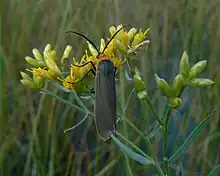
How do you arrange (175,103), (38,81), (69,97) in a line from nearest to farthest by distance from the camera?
(175,103) → (38,81) → (69,97)

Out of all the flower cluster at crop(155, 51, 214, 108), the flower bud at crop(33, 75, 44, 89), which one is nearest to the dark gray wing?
the flower cluster at crop(155, 51, 214, 108)

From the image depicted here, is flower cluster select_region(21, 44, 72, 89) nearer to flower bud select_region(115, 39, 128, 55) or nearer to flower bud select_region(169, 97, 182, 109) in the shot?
flower bud select_region(115, 39, 128, 55)

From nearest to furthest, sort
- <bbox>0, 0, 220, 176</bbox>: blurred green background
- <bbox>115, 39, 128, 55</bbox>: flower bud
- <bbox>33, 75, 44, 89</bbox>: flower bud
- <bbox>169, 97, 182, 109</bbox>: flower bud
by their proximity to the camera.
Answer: <bbox>169, 97, 182, 109</bbox>: flower bud < <bbox>115, 39, 128, 55</bbox>: flower bud < <bbox>33, 75, 44, 89</bbox>: flower bud < <bbox>0, 0, 220, 176</bbox>: blurred green background

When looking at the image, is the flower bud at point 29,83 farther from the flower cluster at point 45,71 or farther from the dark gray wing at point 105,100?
the dark gray wing at point 105,100

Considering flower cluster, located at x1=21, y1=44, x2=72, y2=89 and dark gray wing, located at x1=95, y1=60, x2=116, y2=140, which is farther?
flower cluster, located at x1=21, y1=44, x2=72, y2=89

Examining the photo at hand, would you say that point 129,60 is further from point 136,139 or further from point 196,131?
point 136,139

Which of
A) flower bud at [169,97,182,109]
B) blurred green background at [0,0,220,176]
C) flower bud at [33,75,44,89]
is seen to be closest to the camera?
flower bud at [169,97,182,109]

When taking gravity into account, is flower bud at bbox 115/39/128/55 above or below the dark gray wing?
above

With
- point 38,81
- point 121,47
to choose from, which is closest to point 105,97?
point 121,47

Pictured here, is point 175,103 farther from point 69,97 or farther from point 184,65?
point 69,97

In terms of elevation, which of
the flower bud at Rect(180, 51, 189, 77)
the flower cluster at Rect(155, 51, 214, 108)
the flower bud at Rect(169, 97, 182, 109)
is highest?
the flower bud at Rect(180, 51, 189, 77)
